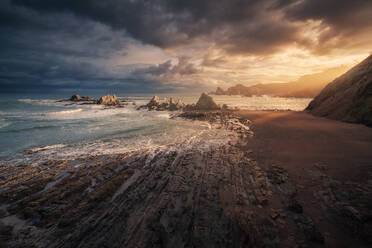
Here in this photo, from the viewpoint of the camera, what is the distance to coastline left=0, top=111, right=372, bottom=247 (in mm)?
3926

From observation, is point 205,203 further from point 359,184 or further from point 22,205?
point 22,205

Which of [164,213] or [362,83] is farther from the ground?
[362,83]

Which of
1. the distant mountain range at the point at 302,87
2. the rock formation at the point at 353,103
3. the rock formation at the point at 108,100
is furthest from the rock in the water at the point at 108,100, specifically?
the distant mountain range at the point at 302,87

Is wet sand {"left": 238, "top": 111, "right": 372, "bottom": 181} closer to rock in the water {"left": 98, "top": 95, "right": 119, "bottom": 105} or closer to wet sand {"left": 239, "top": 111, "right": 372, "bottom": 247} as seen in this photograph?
wet sand {"left": 239, "top": 111, "right": 372, "bottom": 247}

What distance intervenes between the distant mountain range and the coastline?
359ft

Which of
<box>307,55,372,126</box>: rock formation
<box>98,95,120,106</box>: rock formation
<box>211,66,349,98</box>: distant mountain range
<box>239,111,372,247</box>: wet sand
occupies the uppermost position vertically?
<box>211,66,349,98</box>: distant mountain range

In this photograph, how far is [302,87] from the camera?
382 ft

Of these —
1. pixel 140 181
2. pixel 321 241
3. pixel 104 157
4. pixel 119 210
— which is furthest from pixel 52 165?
pixel 321 241

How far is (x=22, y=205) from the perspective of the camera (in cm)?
538

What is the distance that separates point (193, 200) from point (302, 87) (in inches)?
5900

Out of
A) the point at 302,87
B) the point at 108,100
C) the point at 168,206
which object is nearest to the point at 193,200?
the point at 168,206

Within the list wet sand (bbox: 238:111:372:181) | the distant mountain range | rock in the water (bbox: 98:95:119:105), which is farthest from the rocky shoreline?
the distant mountain range

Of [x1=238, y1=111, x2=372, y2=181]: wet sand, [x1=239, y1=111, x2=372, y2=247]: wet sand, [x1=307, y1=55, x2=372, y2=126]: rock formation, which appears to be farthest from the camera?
[x1=307, y1=55, x2=372, y2=126]: rock formation

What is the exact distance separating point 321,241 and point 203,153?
6.90 m
